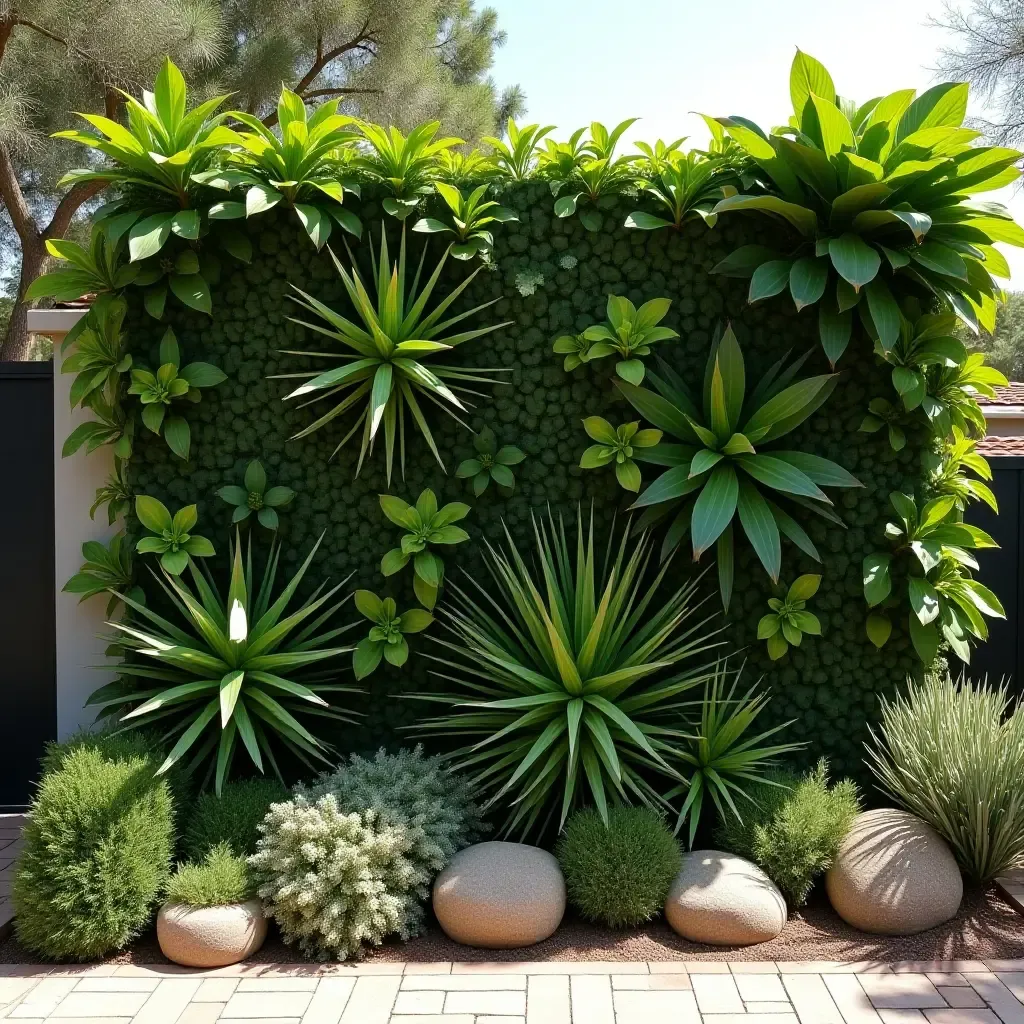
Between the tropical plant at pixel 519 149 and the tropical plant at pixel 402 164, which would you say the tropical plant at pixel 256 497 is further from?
the tropical plant at pixel 519 149

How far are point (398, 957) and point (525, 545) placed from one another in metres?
1.76

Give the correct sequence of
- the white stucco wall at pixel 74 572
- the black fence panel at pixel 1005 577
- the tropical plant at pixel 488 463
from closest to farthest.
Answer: the tropical plant at pixel 488 463 → the white stucco wall at pixel 74 572 → the black fence panel at pixel 1005 577

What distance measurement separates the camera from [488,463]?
13.6 feet

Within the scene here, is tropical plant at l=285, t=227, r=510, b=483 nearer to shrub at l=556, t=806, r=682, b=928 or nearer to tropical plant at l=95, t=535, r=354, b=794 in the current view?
tropical plant at l=95, t=535, r=354, b=794

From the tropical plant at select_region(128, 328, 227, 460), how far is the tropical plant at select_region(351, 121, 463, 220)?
1.11 metres

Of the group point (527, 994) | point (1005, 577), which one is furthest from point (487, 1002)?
point (1005, 577)

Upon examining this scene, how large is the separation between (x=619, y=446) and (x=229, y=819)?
2.19 meters

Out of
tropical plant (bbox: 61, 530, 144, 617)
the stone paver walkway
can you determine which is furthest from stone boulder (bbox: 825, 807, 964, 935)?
tropical plant (bbox: 61, 530, 144, 617)

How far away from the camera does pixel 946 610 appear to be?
13.3 feet

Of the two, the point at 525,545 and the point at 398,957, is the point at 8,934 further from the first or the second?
the point at 525,545

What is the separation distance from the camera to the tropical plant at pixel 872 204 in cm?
369

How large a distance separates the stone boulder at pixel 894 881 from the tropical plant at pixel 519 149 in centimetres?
314

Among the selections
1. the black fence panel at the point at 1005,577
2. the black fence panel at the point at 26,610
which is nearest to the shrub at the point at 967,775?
the black fence panel at the point at 1005,577

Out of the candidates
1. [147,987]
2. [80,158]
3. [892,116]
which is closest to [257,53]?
[80,158]
